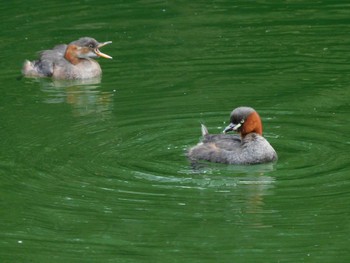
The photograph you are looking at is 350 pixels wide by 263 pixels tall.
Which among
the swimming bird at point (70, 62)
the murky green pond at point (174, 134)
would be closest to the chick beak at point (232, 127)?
the murky green pond at point (174, 134)

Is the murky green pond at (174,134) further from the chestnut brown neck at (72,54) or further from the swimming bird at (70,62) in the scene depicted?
the chestnut brown neck at (72,54)

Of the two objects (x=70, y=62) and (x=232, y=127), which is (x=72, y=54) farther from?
(x=232, y=127)

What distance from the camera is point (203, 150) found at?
12.7m

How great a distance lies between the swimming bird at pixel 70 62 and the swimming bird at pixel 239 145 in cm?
495

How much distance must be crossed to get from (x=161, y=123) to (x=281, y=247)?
172 inches

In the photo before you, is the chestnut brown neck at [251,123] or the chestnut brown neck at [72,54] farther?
the chestnut brown neck at [72,54]

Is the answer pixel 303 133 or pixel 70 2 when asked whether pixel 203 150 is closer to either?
pixel 303 133

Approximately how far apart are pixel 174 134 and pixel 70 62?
450 cm

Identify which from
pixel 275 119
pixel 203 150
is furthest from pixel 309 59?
pixel 203 150

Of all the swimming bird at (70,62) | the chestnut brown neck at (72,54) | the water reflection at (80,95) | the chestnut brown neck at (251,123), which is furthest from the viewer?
the chestnut brown neck at (72,54)

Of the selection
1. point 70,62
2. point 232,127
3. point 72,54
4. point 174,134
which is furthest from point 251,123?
point 72,54

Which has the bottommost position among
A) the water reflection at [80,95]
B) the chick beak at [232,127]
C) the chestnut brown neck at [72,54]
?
the water reflection at [80,95]

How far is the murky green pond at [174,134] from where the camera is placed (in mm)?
10398

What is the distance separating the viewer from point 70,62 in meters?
17.8
